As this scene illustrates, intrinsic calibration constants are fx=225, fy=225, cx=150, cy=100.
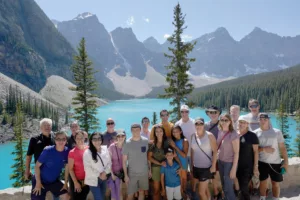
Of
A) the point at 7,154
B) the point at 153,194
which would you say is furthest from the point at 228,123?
the point at 7,154

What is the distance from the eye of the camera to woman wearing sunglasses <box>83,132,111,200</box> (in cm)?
513

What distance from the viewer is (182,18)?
19.9m

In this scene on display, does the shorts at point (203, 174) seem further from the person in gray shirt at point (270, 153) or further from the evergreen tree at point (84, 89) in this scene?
the evergreen tree at point (84, 89)

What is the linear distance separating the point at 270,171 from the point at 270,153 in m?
0.49

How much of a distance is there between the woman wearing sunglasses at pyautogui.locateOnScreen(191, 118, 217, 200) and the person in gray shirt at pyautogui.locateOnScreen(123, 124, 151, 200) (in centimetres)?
124

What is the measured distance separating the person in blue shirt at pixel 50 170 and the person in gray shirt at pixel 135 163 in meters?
1.43

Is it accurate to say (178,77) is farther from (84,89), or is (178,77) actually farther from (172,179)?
(172,179)

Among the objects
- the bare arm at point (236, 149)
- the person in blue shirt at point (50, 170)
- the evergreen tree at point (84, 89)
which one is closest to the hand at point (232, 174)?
the bare arm at point (236, 149)

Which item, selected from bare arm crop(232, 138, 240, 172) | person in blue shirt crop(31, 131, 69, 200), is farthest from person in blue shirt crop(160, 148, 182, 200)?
person in blue shirt crop(31, 131, 69, 200)

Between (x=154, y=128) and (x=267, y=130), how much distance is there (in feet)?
9.49

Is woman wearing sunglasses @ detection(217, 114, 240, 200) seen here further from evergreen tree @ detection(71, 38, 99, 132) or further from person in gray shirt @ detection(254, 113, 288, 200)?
evergreen tree @ detection(71, 38, 99, 132)

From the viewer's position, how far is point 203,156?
5.50 meters

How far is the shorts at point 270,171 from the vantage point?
5.68 metres

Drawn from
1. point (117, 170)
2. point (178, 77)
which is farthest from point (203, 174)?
point (178, 77)
